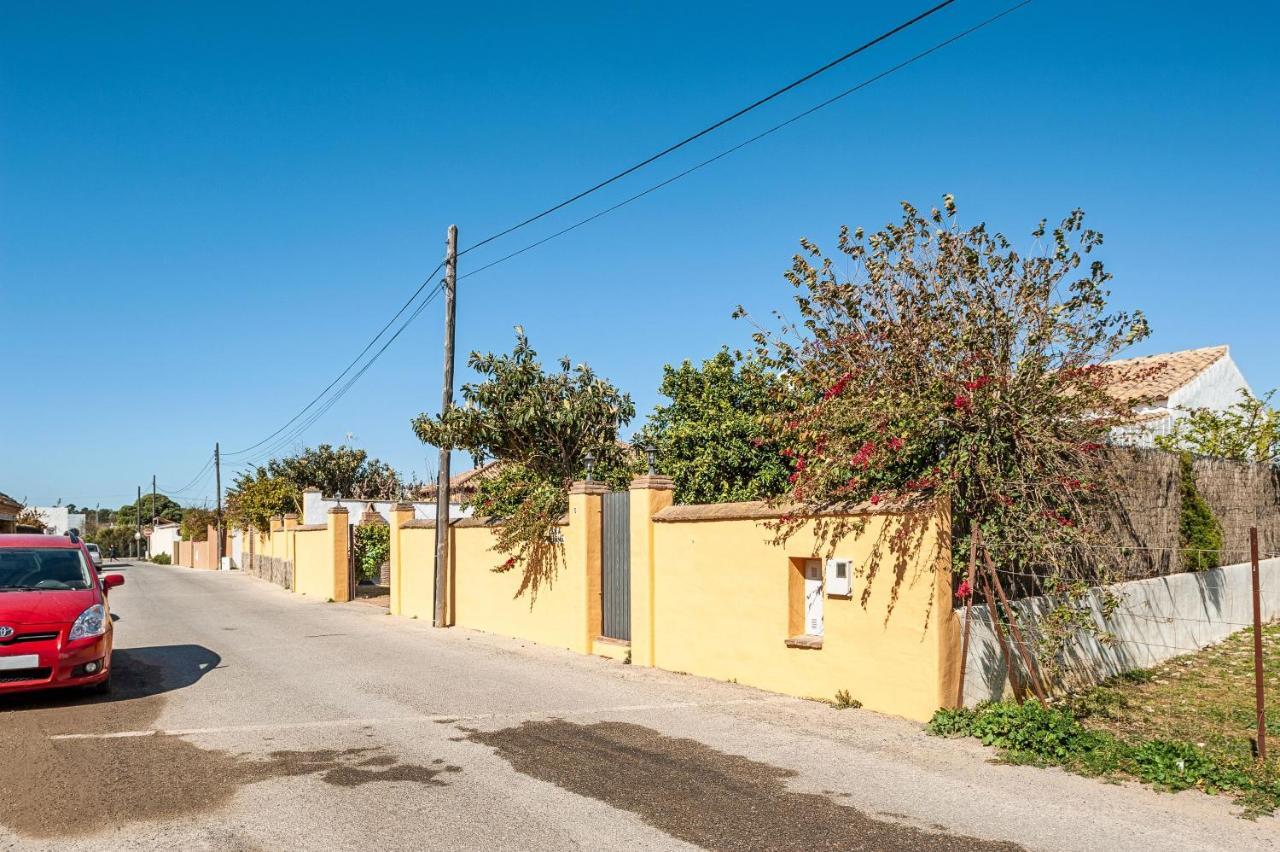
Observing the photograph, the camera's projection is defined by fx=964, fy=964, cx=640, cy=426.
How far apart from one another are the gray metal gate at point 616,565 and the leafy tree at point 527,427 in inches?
107

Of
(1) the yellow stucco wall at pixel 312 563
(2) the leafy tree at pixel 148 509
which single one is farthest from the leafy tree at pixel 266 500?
(2) the leafy tree at pixel 148 509

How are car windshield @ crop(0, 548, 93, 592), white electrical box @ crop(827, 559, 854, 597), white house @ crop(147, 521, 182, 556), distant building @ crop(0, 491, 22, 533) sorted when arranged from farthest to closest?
white house @ crop(147, 521, 182, 556)
distant building @ crop(0, 491, 22, 533)
car windshield @ crop(0, 548, 93, 592)
white electrical box @ crop(827, 559, 854, 597)

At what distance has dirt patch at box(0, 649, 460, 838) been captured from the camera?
612cm

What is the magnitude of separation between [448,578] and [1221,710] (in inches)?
532

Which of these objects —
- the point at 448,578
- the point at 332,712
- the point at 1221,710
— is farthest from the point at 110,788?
the point at 448,578

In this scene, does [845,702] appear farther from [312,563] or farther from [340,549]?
[312,563]

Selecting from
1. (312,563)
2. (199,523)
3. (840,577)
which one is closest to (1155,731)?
(840,577)

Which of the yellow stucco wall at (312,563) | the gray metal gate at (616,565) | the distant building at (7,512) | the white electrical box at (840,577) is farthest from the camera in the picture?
the distant building at (7,512)

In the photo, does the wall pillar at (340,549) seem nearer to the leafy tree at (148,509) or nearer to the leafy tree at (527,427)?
the leafy tree at (527,427)

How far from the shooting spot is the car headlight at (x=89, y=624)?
31.1 feet

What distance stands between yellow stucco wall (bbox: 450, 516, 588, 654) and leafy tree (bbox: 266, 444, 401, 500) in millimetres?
28560

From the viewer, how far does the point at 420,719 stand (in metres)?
9.22

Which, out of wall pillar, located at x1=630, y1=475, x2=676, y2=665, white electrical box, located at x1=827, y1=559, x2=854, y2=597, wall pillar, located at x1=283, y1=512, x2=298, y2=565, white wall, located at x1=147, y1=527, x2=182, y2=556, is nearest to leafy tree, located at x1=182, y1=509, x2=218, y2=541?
white wall, located at x1=147, y1=527, x2=182, y2=556

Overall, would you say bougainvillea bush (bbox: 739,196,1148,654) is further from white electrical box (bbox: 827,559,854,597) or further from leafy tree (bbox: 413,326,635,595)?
leafy tree (bbox: 413,326,635,595)
